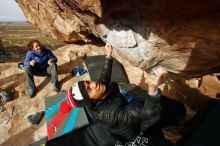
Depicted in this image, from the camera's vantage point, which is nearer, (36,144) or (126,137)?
(126,137)

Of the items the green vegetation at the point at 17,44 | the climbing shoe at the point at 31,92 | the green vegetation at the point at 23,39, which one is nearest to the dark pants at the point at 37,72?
the climbing shoe at the point at 31,92

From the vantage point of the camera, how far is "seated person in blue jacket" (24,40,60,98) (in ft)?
25.6

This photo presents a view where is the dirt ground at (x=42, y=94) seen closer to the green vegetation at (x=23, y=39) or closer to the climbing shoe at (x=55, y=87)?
the climbing shoe at (x=55, y=87)

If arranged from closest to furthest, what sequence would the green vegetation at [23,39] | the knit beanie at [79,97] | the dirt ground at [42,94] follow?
the knit beanie at [79,97], the dirt ground at [42,94], the green vegetation at [23,39]

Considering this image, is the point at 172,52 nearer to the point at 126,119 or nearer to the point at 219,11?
the point at 219,11

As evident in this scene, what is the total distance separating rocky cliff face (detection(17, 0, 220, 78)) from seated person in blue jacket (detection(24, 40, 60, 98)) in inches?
101

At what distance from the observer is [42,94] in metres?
8.14

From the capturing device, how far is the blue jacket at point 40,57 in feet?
25.6

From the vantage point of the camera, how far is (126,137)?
14.0ft

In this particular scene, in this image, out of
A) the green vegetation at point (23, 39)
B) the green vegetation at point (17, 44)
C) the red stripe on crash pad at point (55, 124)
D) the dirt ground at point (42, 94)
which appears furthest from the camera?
the green vegetation at point (23, 39)

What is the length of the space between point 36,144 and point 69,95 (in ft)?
9.86

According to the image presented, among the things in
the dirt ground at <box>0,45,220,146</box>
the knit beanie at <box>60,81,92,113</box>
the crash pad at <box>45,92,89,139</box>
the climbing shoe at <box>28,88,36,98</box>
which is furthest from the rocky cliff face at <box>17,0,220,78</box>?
the climbing shoe at <box>28,88,36,98</box>

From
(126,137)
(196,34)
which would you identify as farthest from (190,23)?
(126,137)

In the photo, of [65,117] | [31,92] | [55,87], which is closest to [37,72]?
[31,92]
